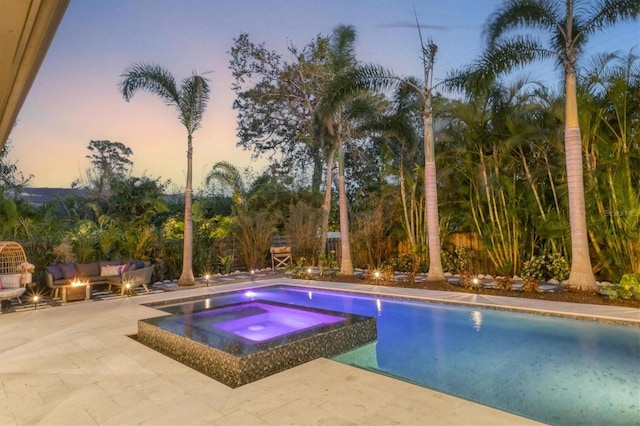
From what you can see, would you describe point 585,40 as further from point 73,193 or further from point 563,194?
point 73,193

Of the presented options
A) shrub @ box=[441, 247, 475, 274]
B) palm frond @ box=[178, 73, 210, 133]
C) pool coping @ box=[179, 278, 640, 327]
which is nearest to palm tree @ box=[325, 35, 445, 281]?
pool coping @ box=[179, 278, 640, 327]

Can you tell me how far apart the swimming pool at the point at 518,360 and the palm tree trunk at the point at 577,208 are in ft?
5.28

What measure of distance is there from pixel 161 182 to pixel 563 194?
47.0ft

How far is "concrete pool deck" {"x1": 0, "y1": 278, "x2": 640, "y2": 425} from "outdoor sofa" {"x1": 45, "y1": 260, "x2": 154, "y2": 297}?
137 inches

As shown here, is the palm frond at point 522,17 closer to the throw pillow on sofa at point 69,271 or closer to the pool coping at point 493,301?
the pool coping at point 493,301

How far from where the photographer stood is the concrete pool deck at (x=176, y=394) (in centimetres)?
264

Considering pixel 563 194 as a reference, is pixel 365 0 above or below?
above

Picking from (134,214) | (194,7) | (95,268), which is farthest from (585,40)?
(134,214)

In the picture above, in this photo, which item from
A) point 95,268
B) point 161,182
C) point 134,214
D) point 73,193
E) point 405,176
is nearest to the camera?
point 95,268

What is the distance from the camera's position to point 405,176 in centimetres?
1042

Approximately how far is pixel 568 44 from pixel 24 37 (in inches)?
325

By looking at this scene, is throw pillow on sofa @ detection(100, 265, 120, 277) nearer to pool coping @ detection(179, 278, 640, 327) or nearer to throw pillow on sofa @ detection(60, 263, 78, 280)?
throw pillow on sofa @ detection(60, 263, 78, 280)

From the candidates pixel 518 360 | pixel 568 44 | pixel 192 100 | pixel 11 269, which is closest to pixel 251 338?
pixel 518 360

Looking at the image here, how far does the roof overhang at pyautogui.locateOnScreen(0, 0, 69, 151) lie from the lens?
120cm
